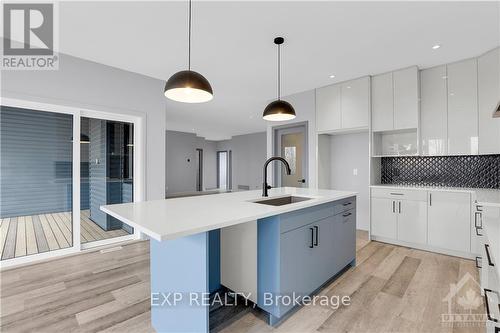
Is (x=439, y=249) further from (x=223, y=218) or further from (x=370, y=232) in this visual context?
(x=223, y=218)

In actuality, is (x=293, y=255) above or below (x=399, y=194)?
below

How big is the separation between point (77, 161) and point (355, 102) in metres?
4.42

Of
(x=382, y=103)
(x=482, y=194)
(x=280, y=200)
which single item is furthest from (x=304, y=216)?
(x=382, y=103)

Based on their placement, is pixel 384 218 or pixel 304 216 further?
pixel 384 218

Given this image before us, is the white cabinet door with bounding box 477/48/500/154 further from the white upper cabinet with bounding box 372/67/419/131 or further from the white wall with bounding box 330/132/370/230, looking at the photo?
the white wall with bounding box 330/132/370/230

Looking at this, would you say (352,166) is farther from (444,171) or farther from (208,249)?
(208,249)

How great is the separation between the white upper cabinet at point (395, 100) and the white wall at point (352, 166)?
2.04 feet

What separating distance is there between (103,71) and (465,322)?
16.0ft

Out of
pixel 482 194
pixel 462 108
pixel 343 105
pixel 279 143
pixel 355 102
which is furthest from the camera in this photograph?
pixel 279 143

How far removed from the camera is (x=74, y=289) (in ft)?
7.70

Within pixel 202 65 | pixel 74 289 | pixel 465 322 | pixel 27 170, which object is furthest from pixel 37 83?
pixel 465 322

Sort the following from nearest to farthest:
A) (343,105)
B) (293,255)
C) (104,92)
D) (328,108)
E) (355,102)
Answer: (293,255)
(104,92)
(355,102)
(343,105)
(328,108)

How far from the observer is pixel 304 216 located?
201cm

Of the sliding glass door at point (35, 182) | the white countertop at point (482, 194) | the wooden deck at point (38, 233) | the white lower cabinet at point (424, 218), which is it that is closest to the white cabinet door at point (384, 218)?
the white lower cabinet at point (424, 218)
